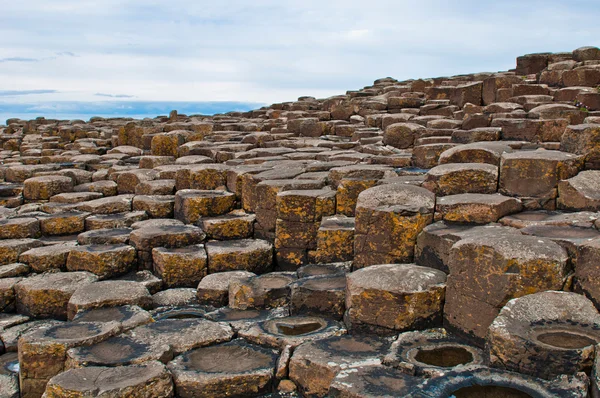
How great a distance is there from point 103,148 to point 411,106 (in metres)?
9.74

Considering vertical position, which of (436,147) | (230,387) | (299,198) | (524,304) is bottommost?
(230,387)

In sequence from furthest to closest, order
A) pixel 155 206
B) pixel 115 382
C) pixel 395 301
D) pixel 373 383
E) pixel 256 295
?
pixel 155 206 < pixel 256 295 < pixel 395 301 < pixel 115 382 < pixel 373 383

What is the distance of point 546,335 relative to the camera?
4.15m

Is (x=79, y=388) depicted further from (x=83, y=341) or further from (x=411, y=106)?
(x=411, y=106)

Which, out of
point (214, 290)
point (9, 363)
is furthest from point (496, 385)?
point (9, 363)

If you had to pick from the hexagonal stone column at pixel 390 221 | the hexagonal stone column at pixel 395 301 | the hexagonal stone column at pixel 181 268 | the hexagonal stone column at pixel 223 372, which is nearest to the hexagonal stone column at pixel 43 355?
the hexagonal stone column at pixel 223 372

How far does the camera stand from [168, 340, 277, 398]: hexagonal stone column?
15.3 ft

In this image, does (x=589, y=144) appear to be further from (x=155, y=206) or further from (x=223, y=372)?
(x=155, y=206)

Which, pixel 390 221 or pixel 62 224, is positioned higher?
pixel 390 221

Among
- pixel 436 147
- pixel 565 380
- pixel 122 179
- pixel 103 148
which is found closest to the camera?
pixel 565 380

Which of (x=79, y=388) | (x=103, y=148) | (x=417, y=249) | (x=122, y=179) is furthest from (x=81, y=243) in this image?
(x=103, y=148)

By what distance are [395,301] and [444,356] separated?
2.18 ft

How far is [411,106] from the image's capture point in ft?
56.5

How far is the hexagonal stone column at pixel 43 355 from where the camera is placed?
17.0 feet
